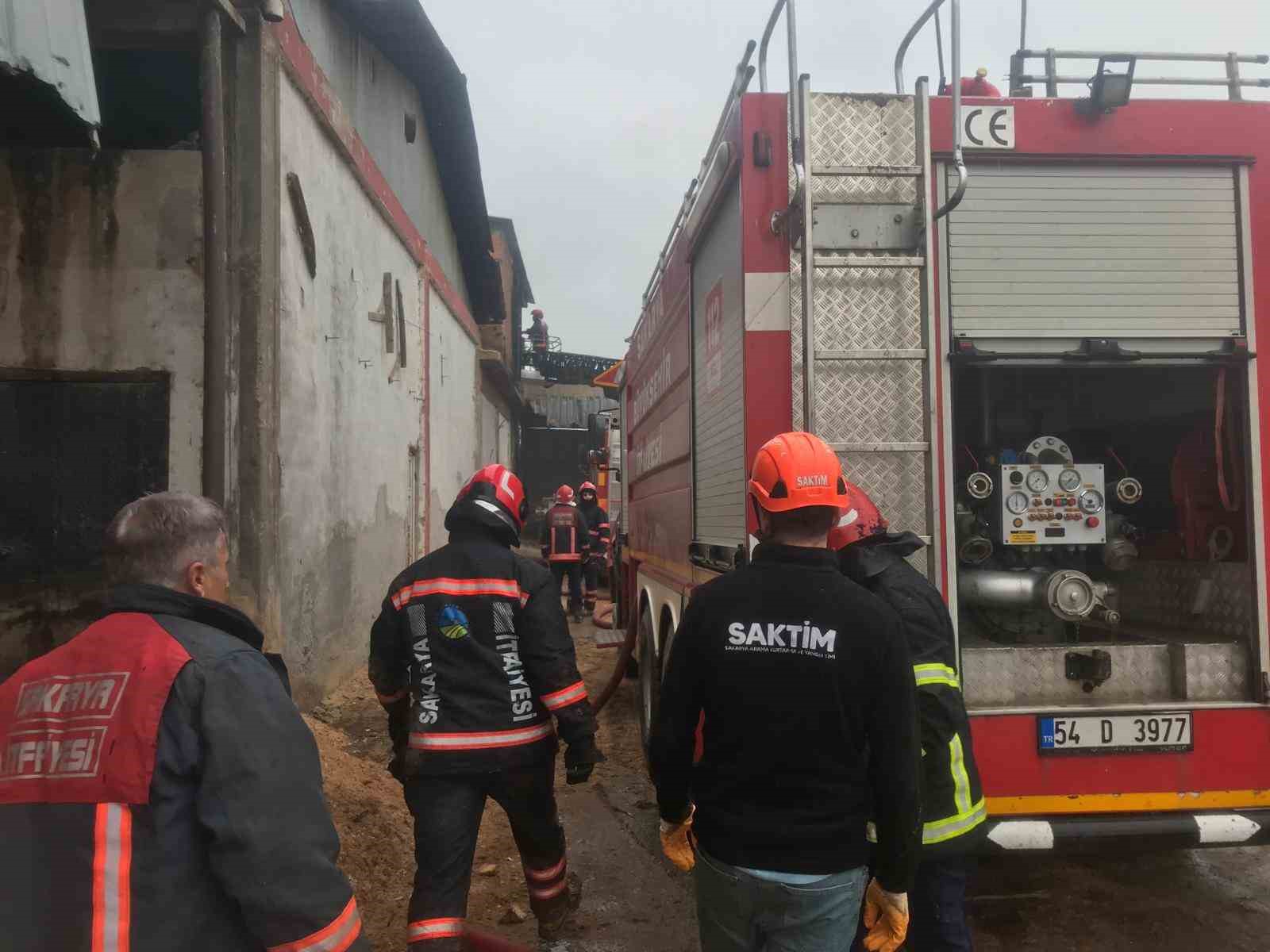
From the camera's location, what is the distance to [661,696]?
2.03m

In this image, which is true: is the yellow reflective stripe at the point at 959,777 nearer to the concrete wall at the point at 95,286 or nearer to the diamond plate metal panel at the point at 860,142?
the diamond plate metal panel at the point at 860,142

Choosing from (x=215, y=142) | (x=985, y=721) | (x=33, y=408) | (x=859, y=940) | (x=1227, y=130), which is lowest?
(x=859, y=940)

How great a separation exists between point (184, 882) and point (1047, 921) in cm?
328

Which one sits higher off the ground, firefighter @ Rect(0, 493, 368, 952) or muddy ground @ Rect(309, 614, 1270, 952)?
firefighter @ Rect(0, 493, 368, 952)

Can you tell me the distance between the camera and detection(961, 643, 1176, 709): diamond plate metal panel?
3270 millimetres

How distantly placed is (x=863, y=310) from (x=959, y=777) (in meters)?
1.70

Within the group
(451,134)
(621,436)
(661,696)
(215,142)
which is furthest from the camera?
(451,134)

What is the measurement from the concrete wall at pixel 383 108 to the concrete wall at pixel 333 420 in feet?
2.76

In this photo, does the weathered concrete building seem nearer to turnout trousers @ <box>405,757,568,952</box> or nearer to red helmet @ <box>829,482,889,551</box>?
turnout trousers @ <box>405,757,568,952</box>

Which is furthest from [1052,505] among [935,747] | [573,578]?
[573,578]

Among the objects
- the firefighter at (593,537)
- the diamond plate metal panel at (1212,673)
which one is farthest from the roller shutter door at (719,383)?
the firefighter at (593,537)

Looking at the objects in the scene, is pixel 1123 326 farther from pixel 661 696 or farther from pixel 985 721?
pixel 661 696

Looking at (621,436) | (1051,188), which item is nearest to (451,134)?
(621,436)

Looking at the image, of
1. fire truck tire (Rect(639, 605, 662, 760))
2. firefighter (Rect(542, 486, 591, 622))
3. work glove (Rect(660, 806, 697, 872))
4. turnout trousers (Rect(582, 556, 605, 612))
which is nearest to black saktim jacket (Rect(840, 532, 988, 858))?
work glove (Rect(660, 806, 697, 872))
